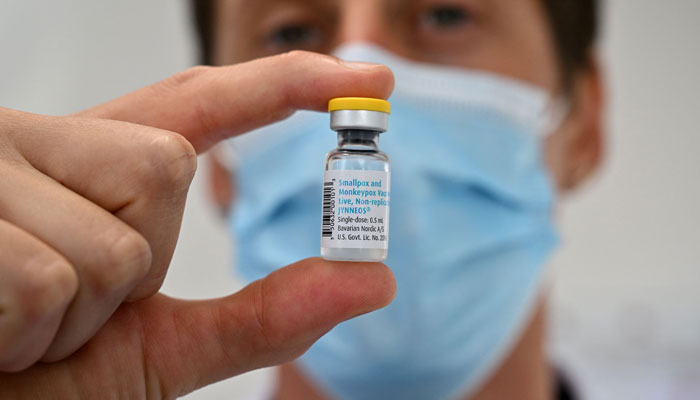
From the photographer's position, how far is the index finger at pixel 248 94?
804 millimetres

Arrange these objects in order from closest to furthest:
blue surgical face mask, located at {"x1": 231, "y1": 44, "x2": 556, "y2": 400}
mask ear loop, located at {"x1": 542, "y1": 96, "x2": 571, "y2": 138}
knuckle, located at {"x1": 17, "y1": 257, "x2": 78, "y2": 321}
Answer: knuckle, located at {"x1": 17, "y1": 257, "x2": 78, "y2": 321} < blue surgical face mask, located at {"x1": 231, "y1": 44, "x2": 556, "y2": 400} < mask ear loop, located at {"x1": 542, "y1": 96, "x2": 571, "y2": 138}

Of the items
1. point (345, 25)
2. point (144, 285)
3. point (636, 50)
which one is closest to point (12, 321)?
point (144, 285)

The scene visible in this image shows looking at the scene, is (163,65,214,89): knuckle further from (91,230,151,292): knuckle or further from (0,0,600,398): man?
(91,230,151,292): knuckle

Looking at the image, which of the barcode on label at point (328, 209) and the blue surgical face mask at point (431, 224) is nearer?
the barcode on label at point (328, 209)

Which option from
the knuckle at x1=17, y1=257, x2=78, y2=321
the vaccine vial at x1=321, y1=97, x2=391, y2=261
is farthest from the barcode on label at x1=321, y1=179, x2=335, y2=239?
the knuckle at x1=17, y1=257, x2=78, y2=321

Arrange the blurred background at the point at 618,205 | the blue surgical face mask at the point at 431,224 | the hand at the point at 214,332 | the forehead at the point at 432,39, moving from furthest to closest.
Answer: the blurred background at the point at 618,205 → the forehead at the point at 432,39 → the blue surgical face mask at the point at 431,224 → the hand at the point at 214,332

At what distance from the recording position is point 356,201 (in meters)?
0.81

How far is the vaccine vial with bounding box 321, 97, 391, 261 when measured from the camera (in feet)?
2.66

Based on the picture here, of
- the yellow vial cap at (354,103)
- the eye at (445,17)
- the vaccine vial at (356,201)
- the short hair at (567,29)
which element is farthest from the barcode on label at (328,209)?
the short hair at (567,29)

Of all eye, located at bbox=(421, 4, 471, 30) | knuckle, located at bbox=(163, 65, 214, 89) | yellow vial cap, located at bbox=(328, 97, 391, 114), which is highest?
eye, located at bbox=(421, 4, 471, 30)

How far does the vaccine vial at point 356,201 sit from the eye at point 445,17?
0.88 meters

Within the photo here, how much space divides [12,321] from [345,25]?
1138 millimetres

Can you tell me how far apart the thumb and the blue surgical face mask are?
56 centimetres

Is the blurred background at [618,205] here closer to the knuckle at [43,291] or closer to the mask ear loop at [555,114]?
the mask ear loop at [555,114]
